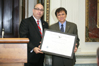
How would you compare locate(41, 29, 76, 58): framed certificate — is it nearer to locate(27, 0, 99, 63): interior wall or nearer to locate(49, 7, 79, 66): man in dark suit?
locate(49, 7, 79, 66): man in dark suit

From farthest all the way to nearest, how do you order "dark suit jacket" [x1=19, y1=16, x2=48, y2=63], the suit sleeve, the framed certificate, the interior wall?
the interior wall
"dark suit jacket" [x1=19, y1=16, x2=48, y2=63]
the suit sleeve
the framed certificate

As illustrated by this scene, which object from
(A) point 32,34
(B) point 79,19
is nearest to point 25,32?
(A) point 32,34

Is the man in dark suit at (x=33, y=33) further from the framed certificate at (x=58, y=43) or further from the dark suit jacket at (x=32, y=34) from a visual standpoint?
the framed certificate at (x=58, y=43)

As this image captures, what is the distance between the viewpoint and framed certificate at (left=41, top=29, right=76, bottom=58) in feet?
6.97

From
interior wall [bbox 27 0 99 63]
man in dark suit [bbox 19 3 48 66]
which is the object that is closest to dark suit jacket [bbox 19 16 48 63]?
man in dark suit [bbox 19 3 48 66]

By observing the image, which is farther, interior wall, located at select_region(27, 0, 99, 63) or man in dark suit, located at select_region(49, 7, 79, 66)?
interior wall, located at select_region(27, 0, 99, 63)

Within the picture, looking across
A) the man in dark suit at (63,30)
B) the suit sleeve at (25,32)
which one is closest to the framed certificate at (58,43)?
the man in dark suit at (63,30)

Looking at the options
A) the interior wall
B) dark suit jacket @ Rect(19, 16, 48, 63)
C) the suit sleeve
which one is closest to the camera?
the suit sleeve

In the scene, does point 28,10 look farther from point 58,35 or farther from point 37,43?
point 58,35

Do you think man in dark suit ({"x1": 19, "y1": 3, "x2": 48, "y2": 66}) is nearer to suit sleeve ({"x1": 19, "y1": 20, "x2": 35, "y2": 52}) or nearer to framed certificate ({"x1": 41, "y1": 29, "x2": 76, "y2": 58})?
suit sleeve ({"x1": 19, "y1": 20, "x2": 35, "y2": 52})

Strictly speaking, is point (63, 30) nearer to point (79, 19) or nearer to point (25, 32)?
point (25, 32)

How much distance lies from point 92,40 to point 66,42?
1.58 m

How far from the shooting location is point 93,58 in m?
3.52

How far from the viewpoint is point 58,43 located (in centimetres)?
216
